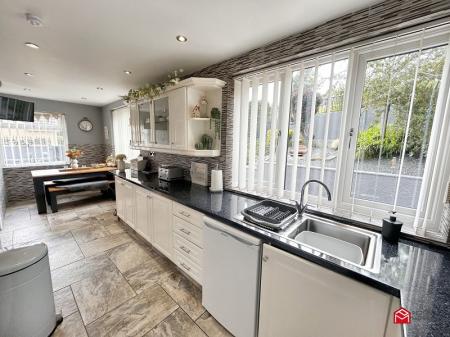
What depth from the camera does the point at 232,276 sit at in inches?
52.2

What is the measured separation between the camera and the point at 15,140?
165 inches

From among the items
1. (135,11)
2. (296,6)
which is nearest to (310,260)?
(296,6)

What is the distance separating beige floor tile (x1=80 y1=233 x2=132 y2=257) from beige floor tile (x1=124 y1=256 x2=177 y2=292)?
68cm

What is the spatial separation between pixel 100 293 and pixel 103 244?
3.17 feet

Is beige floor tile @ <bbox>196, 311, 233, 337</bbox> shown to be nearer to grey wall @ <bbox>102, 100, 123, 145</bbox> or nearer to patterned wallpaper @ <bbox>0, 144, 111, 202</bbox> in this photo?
grey wall @ <bbox>102, 100, 123, 145</bbox>

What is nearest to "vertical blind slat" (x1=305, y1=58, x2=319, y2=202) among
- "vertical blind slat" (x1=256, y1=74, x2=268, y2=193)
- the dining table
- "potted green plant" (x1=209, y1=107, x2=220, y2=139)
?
"vertical blind slat" (x1=256, y1=74, x2=268, y2=193)

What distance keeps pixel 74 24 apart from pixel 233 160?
67.6 inches

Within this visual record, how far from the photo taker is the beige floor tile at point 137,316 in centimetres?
142

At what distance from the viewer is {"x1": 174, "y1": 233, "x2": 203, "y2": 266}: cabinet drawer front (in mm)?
1692

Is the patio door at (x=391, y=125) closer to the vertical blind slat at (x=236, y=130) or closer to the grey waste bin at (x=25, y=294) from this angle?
the vertical blind slat at (x=236, y=130)

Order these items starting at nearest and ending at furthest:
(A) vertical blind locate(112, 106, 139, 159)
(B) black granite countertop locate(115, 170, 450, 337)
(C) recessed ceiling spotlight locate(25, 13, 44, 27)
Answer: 1. (B) black granite countertop locate(115, 170, 450, 337)
2. (C) recessed ceiling spotlight locate(25, 13, 44, 27)
3. (A) vertical blind locate(112, 106, 139, 159)

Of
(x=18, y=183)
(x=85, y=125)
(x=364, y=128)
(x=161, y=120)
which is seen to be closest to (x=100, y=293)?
(x=161, y=120)

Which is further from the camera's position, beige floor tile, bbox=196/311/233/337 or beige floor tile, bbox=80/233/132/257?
beige floor tile, bbox=80/233/132/257

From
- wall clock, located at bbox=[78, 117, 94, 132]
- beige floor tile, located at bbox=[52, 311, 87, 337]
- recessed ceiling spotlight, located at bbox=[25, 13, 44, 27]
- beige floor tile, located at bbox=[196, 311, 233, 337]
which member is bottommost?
beige floor tile, located at bbox=[196, 311, 233, 337]
